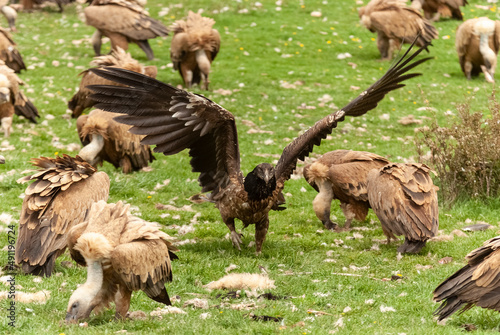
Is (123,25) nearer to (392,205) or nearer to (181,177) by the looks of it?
(181,177)

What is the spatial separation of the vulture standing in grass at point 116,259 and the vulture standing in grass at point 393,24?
15.1 m

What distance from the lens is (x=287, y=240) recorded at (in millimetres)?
10281

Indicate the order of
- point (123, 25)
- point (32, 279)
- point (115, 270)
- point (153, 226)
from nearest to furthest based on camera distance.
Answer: point (115, 270) < point (153, 226) < point (32, 279) < point (123, 25)

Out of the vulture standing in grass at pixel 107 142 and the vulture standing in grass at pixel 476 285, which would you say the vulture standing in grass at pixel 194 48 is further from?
the vulture standing in grass at pixel 476 285

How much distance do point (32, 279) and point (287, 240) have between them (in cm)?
387

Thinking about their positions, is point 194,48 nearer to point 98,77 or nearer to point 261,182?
point 98,77

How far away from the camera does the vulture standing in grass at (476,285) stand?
20.7 feet

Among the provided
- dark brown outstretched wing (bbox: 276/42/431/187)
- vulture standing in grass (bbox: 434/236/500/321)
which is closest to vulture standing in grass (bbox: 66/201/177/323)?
vulture standing in grass (bbox: 434/236/500/321)

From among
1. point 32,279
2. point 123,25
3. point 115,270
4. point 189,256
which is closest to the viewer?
point 115,270

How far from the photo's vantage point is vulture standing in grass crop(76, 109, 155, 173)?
1209cm

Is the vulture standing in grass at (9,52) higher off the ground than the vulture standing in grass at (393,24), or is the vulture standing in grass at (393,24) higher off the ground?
the vulture standing in grass at (393,24)

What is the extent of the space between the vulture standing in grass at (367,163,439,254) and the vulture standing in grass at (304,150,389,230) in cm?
54

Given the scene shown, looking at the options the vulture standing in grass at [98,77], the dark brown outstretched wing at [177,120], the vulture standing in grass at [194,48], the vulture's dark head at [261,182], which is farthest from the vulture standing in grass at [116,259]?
the vulture standing in grass at [194,48]

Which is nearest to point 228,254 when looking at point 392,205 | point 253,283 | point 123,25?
point 253,283
